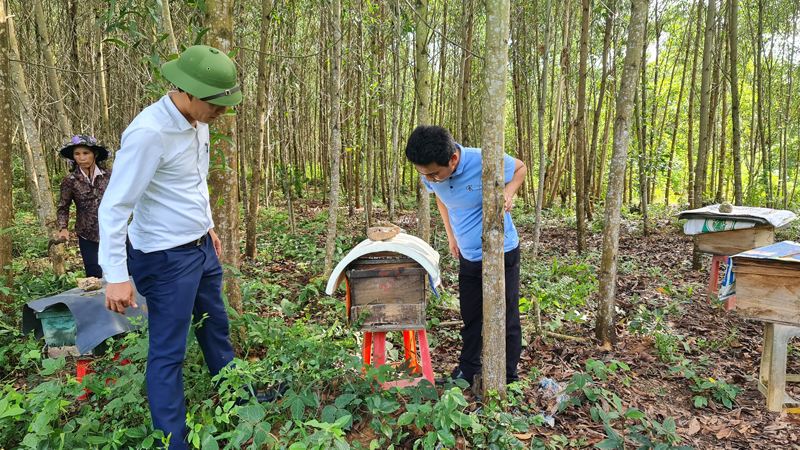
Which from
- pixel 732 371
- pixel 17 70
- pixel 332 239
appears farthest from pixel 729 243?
pixel 17 70

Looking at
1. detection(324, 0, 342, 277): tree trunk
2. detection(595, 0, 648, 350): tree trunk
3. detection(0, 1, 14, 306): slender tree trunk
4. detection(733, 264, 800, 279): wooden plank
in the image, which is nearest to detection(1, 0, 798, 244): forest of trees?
detection(324, 0, 342, 277): tree trunk

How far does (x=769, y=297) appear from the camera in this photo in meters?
2.95

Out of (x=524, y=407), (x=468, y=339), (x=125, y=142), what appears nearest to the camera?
(x=125, y=142)

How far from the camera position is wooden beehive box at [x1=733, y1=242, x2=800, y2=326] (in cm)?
285

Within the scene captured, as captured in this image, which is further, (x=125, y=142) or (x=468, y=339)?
(x=468, y=339)

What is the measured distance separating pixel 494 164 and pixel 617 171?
182 centimetres

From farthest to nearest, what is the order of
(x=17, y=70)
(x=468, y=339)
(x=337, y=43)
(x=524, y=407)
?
(x=337, y=43), (x=17, y=70), (x=468, y=339), (x=524, y=407)

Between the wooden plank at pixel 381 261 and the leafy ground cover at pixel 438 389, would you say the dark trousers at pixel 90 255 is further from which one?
the wooden plank at pixel 381 261

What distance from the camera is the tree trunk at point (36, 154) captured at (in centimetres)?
461

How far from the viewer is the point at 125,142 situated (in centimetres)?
201

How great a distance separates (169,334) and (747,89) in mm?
19593

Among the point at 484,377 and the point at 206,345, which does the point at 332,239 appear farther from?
the point at 484,377

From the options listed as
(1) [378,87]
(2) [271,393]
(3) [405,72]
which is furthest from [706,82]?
(2) [271,393]

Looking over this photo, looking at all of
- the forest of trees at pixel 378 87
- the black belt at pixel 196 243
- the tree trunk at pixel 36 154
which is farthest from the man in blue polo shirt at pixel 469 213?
→ the tree trunk at pixel 36 154
